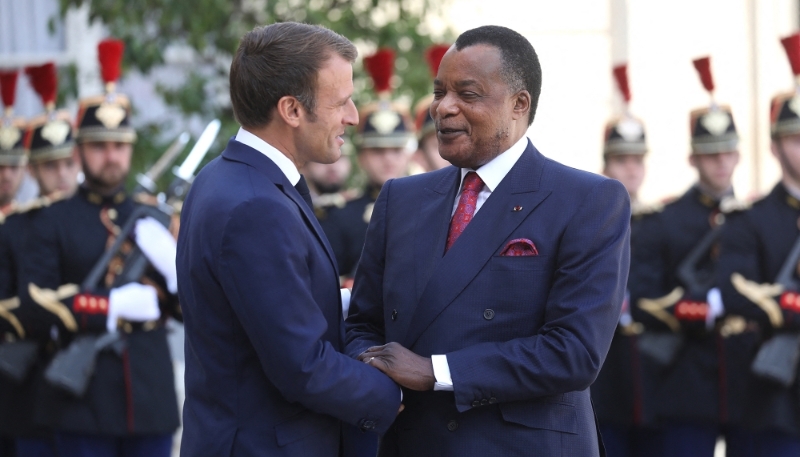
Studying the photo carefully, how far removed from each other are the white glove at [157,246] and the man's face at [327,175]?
257cm

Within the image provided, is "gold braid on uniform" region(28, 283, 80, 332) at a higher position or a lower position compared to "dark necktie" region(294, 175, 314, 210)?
lower

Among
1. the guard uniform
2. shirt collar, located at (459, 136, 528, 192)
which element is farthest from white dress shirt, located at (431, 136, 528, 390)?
the guard uniform

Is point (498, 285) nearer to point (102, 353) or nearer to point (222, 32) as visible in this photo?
point (102, 353)

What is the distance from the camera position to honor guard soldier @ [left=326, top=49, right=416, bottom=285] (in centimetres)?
648

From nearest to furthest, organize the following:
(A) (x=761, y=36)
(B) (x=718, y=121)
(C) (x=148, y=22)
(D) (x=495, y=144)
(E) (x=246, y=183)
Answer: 1. (E) (x=246, y=183)
2. (D) (x=495, y=144)
3. (B) (x=718, y=121)
4. (C) (x=148, y=22)
5. (A) (x=761, y=36)

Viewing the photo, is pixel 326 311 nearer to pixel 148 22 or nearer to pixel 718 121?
pixel 718 121

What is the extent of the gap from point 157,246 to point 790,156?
118 inches

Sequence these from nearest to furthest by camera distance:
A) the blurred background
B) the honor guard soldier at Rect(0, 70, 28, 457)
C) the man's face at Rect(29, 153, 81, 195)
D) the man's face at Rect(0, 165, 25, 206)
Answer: the honor guard soldier at Rect(0, 70, 28, 457), the man's face at Rect(29, 153, 81, 195), the man's face at Rect(0, 165, 25, 206), the blurred background

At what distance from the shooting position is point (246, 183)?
2.89m

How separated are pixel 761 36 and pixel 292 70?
9626mm

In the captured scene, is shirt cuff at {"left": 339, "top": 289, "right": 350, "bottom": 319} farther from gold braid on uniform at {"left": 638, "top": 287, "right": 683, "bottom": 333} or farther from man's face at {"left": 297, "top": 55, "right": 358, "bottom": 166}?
gold braid on uniform at {"left": 638, "top": 287, "right": 683, "bottom": 333}

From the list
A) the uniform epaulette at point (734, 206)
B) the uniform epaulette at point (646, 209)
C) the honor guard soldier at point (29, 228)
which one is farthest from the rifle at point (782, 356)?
the honor guard soldier at point (29, 228)

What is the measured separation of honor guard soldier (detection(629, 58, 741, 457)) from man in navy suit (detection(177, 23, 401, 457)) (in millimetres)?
3482

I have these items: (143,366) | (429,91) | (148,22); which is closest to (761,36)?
(429,91)
